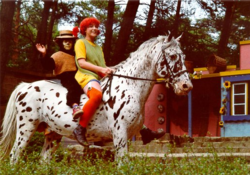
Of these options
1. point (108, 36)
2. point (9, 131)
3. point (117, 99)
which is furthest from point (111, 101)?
point (108, 36)

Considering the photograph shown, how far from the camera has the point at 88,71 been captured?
263 inches

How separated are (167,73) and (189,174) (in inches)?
60.7

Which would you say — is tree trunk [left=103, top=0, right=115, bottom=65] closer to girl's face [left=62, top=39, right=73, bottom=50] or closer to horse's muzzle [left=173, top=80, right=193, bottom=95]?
girl's face [left=62, top=39, right=73, bottom=50]

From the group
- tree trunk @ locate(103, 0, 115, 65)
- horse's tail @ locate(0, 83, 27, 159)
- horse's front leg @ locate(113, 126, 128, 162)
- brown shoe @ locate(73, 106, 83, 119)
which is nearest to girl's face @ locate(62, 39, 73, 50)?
horse's tail @ locate(0, 83, 27, 159)

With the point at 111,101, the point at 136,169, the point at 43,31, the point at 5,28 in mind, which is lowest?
the point at 136,169

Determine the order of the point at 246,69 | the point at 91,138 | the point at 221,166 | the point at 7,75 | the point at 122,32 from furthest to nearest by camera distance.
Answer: the point at 7,75, the point at 122,32, the point at 246,69, the point at 91,138, the point at 221,166

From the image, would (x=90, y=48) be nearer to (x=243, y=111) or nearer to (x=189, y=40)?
(x=243, y=111)

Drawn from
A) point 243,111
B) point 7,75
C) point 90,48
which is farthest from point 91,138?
point 7,75

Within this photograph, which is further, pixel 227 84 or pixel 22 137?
pixel 227 84

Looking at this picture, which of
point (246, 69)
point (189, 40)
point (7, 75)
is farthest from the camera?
point (189, 40)

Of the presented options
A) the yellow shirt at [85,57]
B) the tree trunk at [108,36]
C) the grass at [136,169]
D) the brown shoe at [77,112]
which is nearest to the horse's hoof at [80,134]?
the brown shoe at [77,112]

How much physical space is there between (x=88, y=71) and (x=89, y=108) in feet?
2.03

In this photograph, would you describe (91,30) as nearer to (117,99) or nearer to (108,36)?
(117,99)

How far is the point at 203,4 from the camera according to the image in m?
18.1
